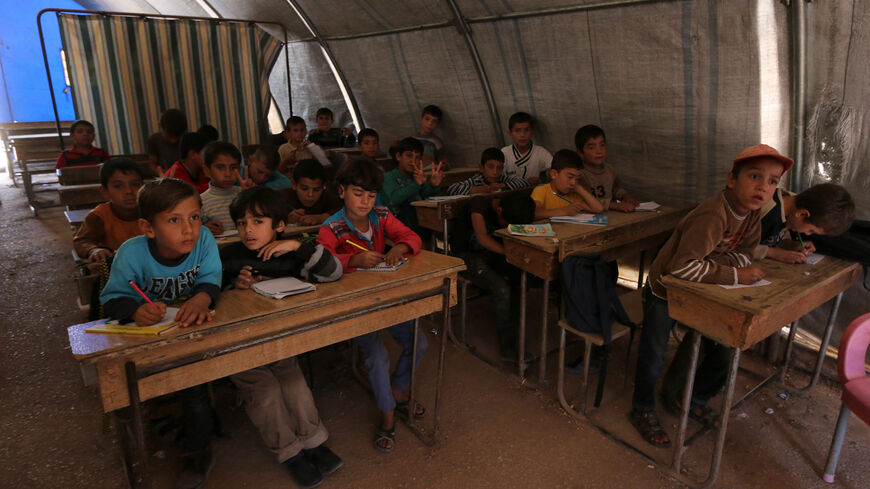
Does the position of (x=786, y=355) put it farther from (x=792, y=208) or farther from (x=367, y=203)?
(x=367, y=203)

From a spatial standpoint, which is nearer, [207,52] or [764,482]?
[764,482]

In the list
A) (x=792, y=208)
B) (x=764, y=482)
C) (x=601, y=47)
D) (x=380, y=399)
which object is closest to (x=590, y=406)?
(x=764, y=482)

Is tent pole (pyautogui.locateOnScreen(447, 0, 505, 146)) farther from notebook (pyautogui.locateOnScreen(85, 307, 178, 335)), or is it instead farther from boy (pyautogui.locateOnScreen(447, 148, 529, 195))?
notebook (pyautogui.locateOnScreen(85, 307, 178, 335))

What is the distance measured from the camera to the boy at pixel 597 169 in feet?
12.9

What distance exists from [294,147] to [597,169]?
372cm

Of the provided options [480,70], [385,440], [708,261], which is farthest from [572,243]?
[480,70]

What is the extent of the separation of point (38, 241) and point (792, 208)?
25.3ft

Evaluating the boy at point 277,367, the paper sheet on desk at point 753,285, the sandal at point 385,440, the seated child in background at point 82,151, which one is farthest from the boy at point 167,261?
the seated child in background at point 82,151

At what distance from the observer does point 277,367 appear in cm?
227

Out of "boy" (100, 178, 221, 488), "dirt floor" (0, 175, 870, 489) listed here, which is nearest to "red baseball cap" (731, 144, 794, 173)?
"dirt floor" (0, 175, 870, 489)

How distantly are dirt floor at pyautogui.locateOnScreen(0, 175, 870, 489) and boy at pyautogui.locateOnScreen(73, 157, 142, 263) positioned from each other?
93 cm

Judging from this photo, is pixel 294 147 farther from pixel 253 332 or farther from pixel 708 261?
pixel 708 261

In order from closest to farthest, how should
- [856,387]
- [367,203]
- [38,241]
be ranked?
1. [856,387]
2. [367,203]
3. [38,241]

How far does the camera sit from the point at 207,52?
579 centimetres
